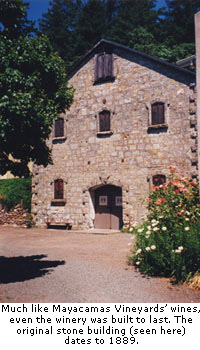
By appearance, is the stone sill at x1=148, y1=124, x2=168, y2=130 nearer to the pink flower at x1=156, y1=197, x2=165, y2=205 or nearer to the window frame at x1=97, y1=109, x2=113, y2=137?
the window frame at x1=97, y1=109, x2=113, y2=137

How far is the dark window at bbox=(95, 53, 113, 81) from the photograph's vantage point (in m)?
15.1

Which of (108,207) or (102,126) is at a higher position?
(102,126)

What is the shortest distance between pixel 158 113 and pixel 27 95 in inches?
355

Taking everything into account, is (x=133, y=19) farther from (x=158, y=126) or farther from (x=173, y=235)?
(x=173, y=235)

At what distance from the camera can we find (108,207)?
50.2 feet

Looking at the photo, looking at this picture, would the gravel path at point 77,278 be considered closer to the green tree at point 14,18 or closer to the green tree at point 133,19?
the green tree at point 14,18

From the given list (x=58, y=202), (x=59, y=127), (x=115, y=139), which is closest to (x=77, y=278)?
(x=115, y=139)

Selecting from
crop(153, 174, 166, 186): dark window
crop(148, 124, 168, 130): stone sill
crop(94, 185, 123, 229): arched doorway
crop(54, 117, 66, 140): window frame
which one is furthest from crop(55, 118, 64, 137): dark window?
crop(153, 174, 166, 186): dark window

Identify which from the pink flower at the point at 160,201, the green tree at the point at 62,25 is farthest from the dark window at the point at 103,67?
the green tree at the point at 62,25

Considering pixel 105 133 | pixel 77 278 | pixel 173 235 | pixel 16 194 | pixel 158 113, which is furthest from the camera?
pixel 16 194

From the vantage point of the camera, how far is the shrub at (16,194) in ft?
57.4

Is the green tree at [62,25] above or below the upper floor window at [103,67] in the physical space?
above

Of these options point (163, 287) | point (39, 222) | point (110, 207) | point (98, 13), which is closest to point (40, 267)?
point (163, 287)
